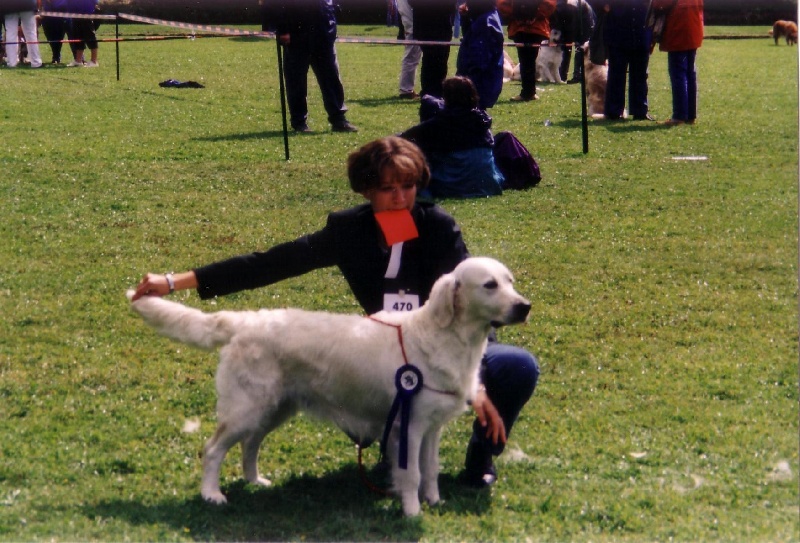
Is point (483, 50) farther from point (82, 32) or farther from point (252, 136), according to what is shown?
point (82, 32)

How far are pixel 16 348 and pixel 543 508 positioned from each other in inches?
127

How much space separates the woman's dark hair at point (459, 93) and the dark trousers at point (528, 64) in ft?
23.5

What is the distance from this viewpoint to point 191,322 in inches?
161

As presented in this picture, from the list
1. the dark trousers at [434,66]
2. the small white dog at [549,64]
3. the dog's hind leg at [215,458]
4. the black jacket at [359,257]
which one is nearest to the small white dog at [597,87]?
the dark trousers at [434,66]

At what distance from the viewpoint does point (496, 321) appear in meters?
3.89

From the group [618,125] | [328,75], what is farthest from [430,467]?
[618,125]

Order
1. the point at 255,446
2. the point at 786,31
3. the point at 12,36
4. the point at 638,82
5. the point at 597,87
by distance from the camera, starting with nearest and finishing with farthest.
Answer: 1. the point at 255,446
2. the point at 638,82
3. the point at 597,87
4. the point at 12,36
5. the point at 786,31

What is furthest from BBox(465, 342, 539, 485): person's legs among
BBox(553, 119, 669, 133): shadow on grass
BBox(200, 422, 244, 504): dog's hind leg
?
BBox(553, 119, 669, 133): shadow on grass

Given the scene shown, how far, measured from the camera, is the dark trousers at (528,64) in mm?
16188

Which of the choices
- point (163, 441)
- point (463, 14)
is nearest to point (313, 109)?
point (463, 14)

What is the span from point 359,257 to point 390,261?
136 mm

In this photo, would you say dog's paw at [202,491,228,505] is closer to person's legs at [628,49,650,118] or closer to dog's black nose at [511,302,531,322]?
dog's black nose at [511,302,531,322]

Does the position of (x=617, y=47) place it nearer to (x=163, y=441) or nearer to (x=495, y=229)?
(x=495, y=229)

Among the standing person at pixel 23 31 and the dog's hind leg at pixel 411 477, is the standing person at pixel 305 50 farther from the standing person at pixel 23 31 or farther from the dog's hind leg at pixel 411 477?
the standing person at pixel 23 31
